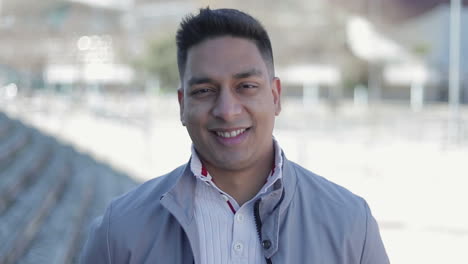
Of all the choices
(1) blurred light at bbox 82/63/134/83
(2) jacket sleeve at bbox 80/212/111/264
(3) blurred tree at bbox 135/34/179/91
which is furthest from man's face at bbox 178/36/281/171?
(1) blurred light at bbox 82/63/134/83

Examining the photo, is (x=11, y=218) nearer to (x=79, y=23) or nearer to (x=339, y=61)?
(x=79, y=23)

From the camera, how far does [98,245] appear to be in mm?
1663

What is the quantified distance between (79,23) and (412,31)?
1154 inches

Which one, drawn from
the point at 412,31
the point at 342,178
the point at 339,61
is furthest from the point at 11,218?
the point at 412,31

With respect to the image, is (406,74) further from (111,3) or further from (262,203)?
(262,203)

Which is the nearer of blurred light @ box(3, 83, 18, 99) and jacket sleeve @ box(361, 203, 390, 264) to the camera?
jacket sleeve @ box(361, 203, 390, 264)

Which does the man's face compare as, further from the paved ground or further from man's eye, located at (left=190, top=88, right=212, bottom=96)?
the paved ground

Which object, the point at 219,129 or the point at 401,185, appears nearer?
the point at 219,129

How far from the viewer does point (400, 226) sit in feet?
26.2

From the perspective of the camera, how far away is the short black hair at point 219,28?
66.3 inches

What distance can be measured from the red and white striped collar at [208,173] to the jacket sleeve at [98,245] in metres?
0.29

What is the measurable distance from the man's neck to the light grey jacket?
0.25 ft

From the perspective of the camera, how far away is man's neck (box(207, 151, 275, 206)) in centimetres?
171

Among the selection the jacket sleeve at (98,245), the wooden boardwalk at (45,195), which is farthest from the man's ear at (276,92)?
the wooden boardwalk at (45,195)
